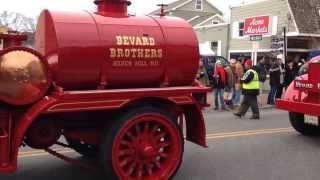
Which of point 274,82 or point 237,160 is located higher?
point 274,82

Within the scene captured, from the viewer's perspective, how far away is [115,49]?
582cm

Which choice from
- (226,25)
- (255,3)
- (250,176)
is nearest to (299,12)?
(255,3)

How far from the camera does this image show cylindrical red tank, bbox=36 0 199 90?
18.4 feet

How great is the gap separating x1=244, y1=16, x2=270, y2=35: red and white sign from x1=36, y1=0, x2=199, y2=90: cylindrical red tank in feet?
89.6

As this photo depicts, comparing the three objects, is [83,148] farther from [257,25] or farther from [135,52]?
[257,25]

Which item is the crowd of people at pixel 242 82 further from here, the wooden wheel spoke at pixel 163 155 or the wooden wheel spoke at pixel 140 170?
the wooden wheel spoke at pixel 140 170

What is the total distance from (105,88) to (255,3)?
3249 cm

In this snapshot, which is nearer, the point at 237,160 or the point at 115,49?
the point at 115,49

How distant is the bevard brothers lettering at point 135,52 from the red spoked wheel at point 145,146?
521 millimetres

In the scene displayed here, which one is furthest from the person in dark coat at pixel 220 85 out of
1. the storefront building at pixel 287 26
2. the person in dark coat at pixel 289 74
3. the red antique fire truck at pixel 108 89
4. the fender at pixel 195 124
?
the storefront building at pixel 287 26

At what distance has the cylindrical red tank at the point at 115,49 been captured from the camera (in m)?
5.60

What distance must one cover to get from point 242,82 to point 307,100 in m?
4.44

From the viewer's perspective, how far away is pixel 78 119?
595 cm

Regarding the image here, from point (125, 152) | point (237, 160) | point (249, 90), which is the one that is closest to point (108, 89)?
point (125, 152)
